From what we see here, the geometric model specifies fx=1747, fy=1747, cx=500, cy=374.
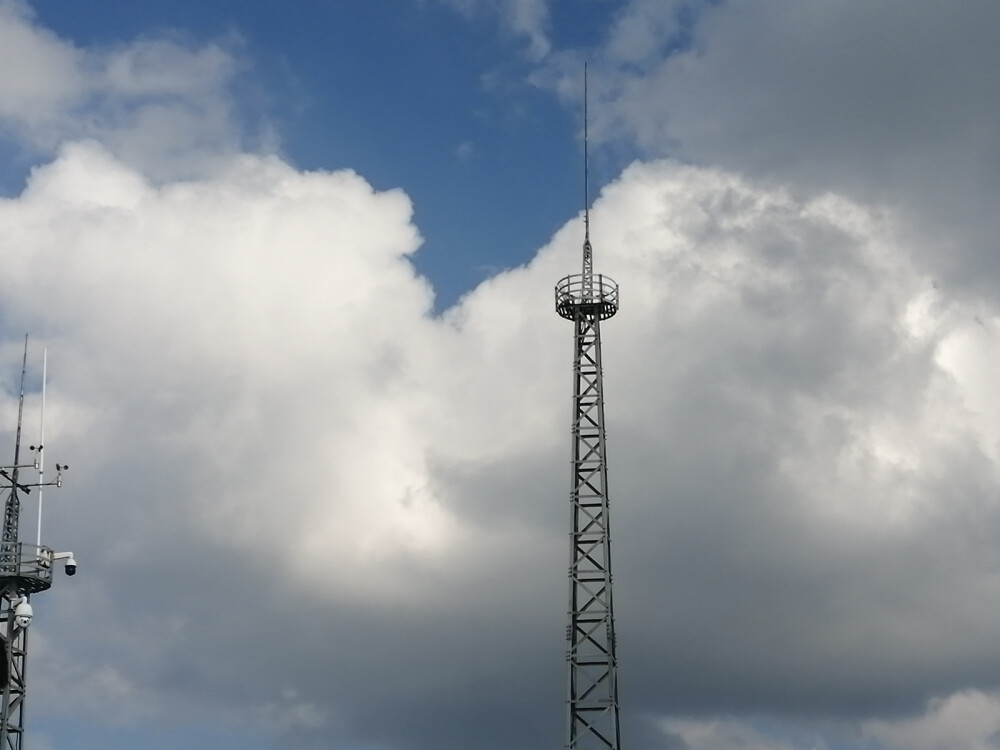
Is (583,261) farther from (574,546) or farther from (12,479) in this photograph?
(12,479)

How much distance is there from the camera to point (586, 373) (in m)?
89.8

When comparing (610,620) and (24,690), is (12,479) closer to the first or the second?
(24,690)

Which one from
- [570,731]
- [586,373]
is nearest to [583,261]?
[586,373]

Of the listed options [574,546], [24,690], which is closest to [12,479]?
[24,690]

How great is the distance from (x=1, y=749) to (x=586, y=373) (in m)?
34.3

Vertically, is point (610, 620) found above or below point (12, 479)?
below

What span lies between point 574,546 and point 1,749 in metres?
29.5

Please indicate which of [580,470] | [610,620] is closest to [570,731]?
[610,620]

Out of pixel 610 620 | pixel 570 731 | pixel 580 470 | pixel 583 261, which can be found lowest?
pixel 570 731

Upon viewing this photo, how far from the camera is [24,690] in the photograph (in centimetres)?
8638

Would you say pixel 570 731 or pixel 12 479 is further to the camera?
pixel 12 479

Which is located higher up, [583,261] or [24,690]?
[583,261]

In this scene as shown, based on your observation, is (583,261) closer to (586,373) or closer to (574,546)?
(586,373)

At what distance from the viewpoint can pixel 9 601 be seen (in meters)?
86.8
